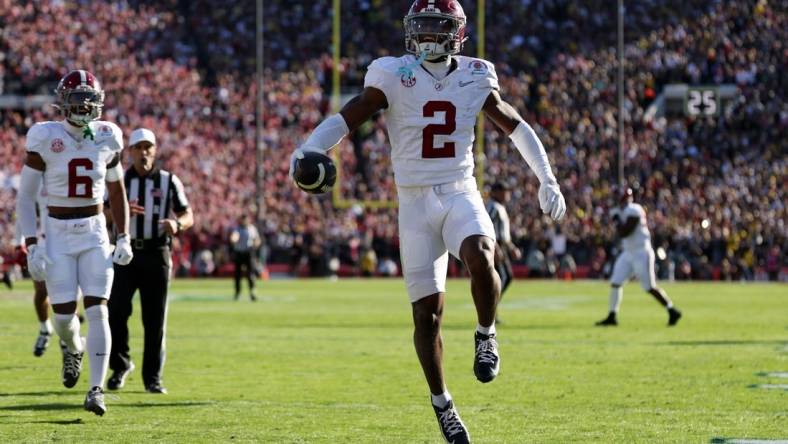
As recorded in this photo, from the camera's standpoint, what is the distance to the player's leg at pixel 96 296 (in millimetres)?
7898

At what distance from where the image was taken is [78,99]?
8.02 metres

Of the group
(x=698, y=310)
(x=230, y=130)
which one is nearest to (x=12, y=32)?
(x=230, y=130)

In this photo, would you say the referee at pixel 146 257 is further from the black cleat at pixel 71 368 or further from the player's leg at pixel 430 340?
the player's leg at pixel 430 340

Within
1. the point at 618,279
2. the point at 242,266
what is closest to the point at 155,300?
the point at 618,279

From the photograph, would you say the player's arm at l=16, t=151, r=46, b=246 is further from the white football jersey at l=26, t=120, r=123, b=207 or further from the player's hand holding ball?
the player's hand holding ball

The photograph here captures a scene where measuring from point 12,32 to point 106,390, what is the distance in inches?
1263

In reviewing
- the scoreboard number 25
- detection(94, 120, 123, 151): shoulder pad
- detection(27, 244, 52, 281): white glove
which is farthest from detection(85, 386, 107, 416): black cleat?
the scoreboard number 25

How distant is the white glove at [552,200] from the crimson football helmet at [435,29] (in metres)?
0.82

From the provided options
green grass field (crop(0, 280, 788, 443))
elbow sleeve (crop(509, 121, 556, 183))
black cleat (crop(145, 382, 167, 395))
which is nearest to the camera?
elbow sleeve (crop(509, 121, 556, 183))

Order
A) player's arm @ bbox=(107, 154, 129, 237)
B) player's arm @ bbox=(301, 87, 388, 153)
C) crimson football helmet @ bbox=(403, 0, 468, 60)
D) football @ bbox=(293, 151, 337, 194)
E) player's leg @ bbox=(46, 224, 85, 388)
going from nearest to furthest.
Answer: football @ bbox=(293, 151, 337, 194)
player's arm @ bbox=(301, 87, 388, 153)
crimson football helmet @ bbox=(403, 0, 468, 60)
player's leg @ bbox=(46, 224, 85, 388)
player's arm @ bbox=(107, 154, 129, 237)

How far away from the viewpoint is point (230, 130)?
130ft

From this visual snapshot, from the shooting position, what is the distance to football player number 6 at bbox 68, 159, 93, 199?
8055mm

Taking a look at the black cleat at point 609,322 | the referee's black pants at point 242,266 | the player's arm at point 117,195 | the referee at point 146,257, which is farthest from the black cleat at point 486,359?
the referee's black pants at point 242,266

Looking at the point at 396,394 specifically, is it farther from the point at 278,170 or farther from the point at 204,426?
the point at 278,170
